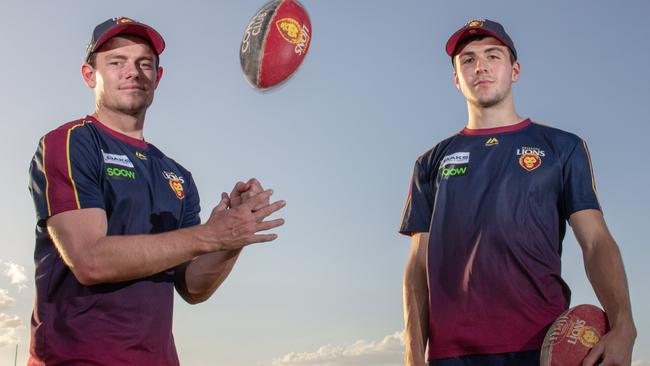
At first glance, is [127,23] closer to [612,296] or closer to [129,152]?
[129,152]

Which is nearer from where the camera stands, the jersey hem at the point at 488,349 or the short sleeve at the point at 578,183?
the jersey hem at the point at 488,349

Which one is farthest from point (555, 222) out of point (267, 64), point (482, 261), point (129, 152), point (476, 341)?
point (129, 152)

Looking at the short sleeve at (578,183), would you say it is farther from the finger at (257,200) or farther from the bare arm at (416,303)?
the finger at (257,200)

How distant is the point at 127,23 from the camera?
19.3ft

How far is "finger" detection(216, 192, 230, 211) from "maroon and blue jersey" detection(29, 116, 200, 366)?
615mm

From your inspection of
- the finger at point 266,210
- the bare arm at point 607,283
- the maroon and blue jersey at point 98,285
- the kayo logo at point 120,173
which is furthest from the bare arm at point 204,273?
the bare arm at point 607,283

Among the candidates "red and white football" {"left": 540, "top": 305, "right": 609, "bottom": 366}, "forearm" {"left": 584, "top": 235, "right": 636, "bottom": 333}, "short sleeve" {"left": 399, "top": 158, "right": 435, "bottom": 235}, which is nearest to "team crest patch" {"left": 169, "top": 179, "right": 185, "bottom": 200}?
"short sleeve" {"left": 399, "top": 158, "right": 435, "bottom": 235}

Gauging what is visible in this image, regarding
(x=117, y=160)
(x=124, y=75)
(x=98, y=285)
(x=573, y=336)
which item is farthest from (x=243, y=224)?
(x=573, y=336)

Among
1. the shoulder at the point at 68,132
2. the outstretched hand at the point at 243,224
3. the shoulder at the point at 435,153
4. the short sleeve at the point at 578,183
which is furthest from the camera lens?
the shoulder at the point at 435,153

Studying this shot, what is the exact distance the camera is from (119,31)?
5.90 m

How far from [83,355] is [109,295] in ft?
1.36

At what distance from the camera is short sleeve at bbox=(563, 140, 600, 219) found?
19.6ft

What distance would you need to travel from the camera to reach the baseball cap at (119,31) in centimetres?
586

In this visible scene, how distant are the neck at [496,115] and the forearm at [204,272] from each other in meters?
2.33
